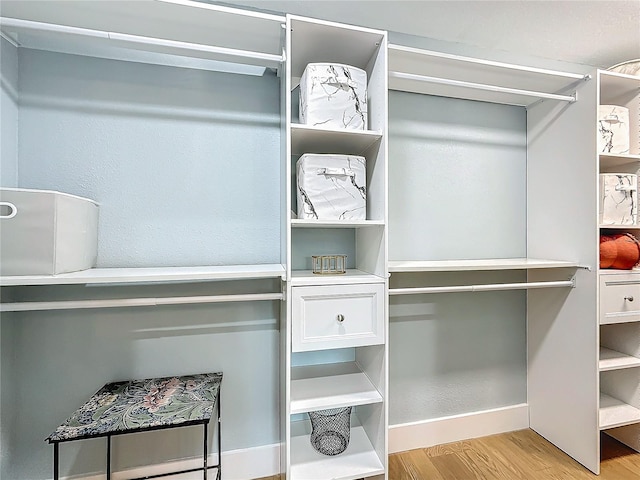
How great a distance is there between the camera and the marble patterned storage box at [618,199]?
1777 mm

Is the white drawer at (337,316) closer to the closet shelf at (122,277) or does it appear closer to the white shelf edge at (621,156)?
the closet shelf at (122,277)

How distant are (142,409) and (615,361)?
7.52ft

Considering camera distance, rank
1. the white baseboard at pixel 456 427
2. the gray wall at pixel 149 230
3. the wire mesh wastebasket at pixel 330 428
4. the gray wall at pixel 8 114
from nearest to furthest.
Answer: the gray wall at pixel 8 114 < the gray wall at pixel 149 230 < the wire mesh wastebasket at pixel 330 428 < the white baseboard at pixel 456 427

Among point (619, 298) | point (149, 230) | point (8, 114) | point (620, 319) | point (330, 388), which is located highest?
point (8, 114)

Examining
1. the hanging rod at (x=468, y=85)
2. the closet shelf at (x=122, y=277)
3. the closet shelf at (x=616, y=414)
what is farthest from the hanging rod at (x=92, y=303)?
the closet shelf at (x=616, y=414)

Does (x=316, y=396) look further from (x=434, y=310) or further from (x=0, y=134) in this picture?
(x=0, y=134)

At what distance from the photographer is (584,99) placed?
179 centimetres

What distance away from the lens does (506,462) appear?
6.04 ft

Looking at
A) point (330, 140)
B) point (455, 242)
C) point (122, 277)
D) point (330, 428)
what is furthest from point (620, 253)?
point (122, 277)

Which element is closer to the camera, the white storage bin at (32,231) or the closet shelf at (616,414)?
the white storage bin at (32,231)

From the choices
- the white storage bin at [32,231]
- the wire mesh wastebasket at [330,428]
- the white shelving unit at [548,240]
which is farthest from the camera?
the white shelving unit at [548,240]

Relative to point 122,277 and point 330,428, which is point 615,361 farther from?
point 122,277

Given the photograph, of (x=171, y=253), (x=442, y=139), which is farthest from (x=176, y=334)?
(x=442, y=139)

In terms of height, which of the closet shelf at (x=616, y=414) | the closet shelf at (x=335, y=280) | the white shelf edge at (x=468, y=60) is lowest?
the closet shelf at (x=616, y=414)
